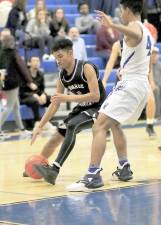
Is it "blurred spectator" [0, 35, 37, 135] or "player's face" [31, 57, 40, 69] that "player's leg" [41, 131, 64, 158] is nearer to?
"blurred spectator" [0, 35, 37, 135]

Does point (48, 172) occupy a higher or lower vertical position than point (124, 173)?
higher

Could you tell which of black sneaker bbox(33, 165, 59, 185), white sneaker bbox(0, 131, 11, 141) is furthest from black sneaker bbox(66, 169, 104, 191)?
white sneaker bbox(0, 131, 11, 141)

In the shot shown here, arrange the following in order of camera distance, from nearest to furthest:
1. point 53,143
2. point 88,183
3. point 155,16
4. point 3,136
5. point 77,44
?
point 88,183, point 53,143, point 3,136, point 77,44, point 155,16

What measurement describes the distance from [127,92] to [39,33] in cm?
922

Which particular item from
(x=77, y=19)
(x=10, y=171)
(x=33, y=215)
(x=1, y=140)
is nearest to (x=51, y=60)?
(x=77, y=19)

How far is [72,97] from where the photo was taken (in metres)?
7.20

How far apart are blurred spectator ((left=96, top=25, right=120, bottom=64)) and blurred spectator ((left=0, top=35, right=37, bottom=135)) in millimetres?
3732

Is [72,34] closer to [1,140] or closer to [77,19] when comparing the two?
[77,19]

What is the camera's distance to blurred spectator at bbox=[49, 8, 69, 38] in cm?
1689

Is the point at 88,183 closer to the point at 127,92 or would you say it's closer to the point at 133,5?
the point at 127,92

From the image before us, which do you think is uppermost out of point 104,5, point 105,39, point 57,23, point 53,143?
point 53,143

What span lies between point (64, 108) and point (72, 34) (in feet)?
5.59

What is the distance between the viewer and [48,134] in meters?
13.0

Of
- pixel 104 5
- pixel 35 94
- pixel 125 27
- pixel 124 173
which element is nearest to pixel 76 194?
pixel 124 173
